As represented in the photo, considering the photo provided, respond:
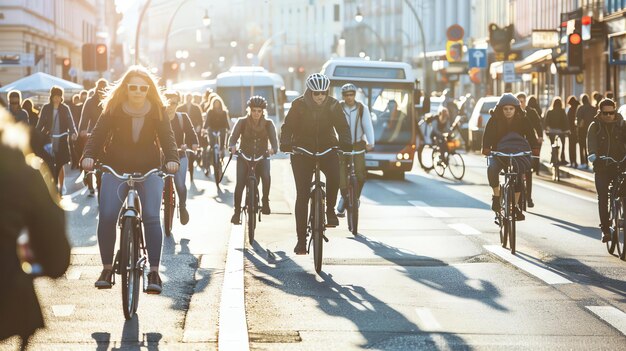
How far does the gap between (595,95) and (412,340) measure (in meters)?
23.7

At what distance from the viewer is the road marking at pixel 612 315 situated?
8.52 m

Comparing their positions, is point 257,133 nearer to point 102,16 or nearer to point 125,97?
point 125,97

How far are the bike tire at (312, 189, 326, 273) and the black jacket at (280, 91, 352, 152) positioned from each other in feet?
1.57

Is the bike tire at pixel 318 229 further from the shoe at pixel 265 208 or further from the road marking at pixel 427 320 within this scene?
the shoe at pixel 265 208

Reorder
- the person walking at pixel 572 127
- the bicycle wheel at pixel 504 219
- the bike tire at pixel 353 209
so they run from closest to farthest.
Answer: the bicycle wheel at pixel 504 219 < the bike tire at pixel 353 209 < the person walking at pixel 572 127

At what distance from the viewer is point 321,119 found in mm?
11875

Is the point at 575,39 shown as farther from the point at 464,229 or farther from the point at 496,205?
the point at 496,205

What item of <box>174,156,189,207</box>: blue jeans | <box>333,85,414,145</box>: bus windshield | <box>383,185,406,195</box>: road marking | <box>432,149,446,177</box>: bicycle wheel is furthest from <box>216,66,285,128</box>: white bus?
<box>174,156,189,207</box>: blue jeans

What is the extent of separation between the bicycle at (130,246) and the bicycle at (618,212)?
17.3 ft

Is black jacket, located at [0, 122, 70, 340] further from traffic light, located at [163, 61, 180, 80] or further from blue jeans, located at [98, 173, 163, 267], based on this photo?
traffic light, located at [163, 61, 180, 80]

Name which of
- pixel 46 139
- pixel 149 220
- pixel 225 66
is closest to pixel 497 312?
pixel 149 220

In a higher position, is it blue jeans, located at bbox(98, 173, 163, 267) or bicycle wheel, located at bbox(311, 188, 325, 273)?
blue jeans, located at bbox(98, 173, 163, 267)

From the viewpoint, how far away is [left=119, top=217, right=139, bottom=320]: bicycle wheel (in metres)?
8.38

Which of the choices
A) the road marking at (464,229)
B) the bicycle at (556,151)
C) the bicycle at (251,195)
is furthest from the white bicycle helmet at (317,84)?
the bicycle at (556,151)
